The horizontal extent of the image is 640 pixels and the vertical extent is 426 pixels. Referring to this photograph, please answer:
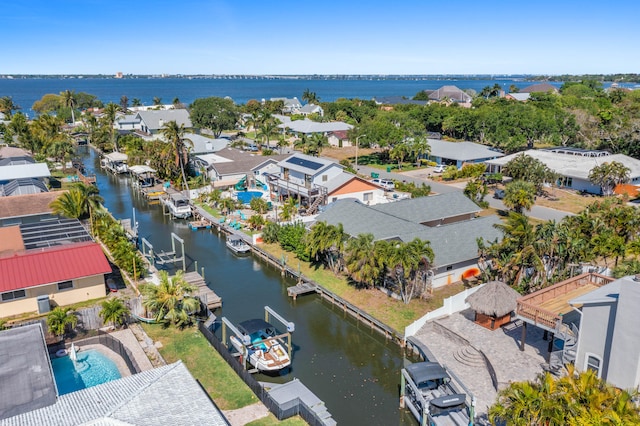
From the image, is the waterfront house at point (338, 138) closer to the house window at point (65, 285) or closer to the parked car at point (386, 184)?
the parked car at point (386, 184)

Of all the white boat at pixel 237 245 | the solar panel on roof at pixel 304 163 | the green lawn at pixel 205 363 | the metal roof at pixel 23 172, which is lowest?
the white boat at pixel 237 245

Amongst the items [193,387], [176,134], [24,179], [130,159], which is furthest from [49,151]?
[193,387]

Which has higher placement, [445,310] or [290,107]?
[290,107]

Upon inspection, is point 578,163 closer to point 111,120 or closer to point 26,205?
point 26,205

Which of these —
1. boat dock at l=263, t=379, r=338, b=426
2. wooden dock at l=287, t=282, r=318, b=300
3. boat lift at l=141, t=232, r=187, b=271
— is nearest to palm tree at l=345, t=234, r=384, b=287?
wooden dock at l=287, t=282, r=318, b=300

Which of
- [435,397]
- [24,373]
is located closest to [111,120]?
[24,373]

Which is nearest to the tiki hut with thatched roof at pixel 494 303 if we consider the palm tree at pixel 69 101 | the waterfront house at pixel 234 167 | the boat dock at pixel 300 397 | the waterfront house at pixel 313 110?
the boat dock at pixel 300 397

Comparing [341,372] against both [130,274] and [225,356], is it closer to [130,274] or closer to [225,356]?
[225,356]
